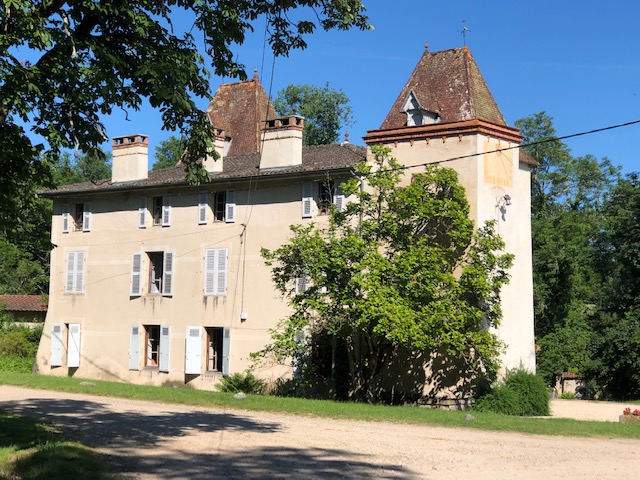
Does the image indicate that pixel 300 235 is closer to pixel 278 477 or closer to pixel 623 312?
pixel 278 477

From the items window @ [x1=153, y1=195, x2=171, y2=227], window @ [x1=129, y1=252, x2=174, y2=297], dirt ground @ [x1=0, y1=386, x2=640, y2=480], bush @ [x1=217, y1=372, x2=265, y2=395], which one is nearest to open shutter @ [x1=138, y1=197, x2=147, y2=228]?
window @ [x1=153, y1=195, x2=171, y2=227]

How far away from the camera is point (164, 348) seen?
31484 mm

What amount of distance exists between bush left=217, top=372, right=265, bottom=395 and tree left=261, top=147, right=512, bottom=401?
97.2 inches

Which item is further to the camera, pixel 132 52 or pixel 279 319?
pixel 279 319

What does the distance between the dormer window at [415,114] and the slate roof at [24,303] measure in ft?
66.7

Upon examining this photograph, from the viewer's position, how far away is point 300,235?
2525cm

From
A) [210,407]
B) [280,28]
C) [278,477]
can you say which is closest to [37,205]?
[280,28]

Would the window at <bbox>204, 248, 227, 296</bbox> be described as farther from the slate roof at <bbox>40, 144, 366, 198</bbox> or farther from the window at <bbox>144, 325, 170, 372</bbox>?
the window at <bbox>144, 325, 170, 372</bbox>

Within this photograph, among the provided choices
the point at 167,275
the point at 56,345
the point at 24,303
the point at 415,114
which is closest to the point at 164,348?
the point at 167,275

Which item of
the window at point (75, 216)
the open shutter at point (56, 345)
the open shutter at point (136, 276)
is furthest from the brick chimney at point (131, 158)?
the open shutter at point (56, 345)

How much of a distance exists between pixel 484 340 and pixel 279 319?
749 cm

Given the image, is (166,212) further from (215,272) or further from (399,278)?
(399,278)

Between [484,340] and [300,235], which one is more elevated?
[300,235]

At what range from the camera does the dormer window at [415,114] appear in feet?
88.8
